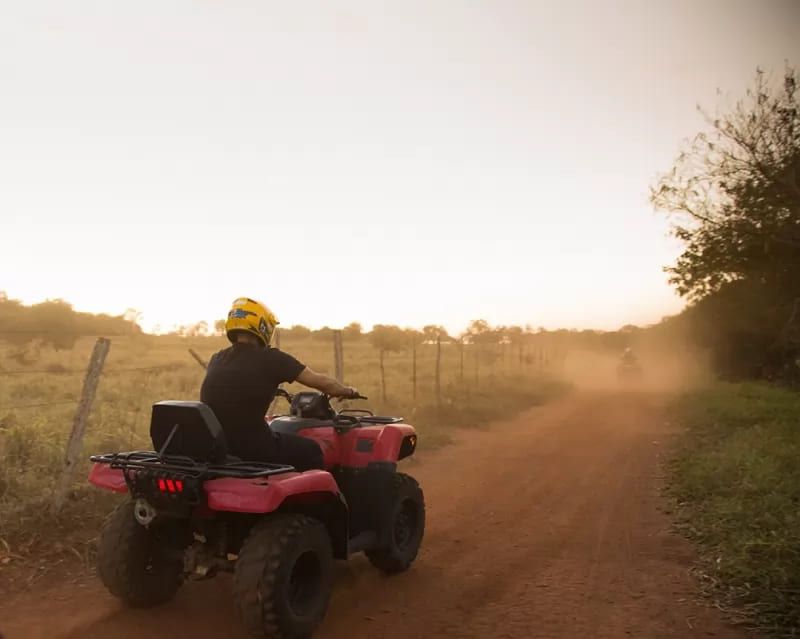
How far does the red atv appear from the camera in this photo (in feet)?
13.6

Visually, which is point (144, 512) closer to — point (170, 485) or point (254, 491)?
point (170, 485)

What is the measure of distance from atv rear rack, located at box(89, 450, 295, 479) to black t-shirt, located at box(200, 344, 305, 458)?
0.21 meters

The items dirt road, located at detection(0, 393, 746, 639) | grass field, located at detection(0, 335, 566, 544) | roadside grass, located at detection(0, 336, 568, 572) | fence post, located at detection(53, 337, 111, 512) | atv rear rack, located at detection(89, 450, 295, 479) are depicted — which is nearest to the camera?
atv rear rack, located at detection(89, 450, 295, 479)

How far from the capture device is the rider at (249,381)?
465cm

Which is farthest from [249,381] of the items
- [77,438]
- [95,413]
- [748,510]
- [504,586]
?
[95,413]

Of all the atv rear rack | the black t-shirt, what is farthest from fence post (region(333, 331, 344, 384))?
the atv rear rack

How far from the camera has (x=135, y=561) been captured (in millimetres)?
4746

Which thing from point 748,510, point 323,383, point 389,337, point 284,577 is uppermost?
point 389,337

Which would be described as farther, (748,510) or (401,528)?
(748,510)

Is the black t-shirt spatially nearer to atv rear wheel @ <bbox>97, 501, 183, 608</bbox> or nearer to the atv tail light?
the atv tail light

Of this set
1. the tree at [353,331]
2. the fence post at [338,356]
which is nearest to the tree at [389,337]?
the tree at [353,331]

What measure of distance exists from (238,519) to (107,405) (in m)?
9.89

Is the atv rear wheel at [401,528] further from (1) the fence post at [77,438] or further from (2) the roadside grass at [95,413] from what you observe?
(1) the fence post at [77,438]

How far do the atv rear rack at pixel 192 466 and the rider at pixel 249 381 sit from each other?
21cm
